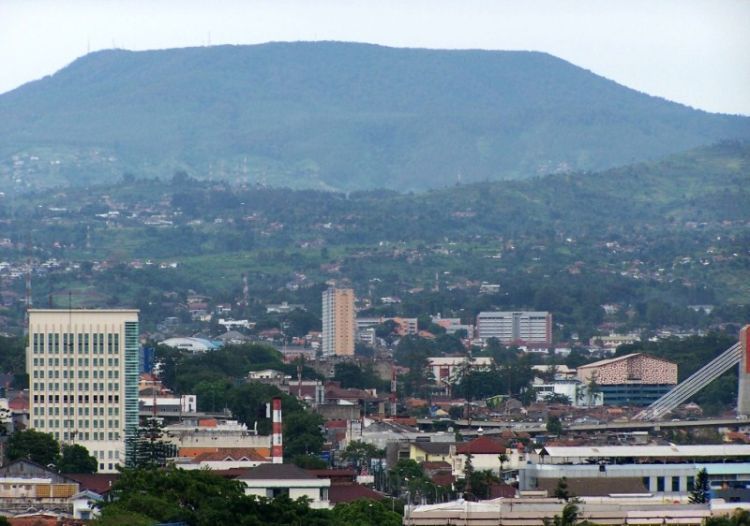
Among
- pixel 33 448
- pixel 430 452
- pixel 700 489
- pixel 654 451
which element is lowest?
pixel 430 452

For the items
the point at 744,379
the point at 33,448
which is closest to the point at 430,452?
the point at 33,448

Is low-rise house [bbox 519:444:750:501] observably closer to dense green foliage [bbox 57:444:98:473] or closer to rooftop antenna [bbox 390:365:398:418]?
dense green foliage [bbox 57:444:98:473]

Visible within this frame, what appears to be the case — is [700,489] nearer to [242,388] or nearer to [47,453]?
[47,453]

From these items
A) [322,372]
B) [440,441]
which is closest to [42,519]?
[440,441]

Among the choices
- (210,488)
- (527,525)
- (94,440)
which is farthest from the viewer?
(94,440)

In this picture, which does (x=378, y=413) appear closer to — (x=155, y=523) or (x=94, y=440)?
(x=94, y=440)

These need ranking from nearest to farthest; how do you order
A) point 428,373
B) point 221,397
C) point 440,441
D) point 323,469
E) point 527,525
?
1. point 527,525
2. point 323,469
3. point 440,441
4. point 221,397
5. point 428,373
